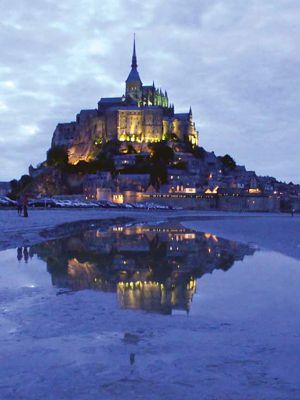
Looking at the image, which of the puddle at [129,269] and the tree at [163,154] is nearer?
the puddle at [129,269]

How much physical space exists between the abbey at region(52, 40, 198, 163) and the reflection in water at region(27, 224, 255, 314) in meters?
91.9

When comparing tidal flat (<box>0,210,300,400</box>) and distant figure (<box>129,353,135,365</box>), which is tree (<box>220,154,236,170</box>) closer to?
tidal flat (<box>0,210,300,400</box>)

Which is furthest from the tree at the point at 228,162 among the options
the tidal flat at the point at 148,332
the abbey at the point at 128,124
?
the tidal flat at the point at 148,332

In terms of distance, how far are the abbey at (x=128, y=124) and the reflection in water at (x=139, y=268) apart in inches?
3620

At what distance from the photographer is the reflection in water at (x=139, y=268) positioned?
6.75 meters

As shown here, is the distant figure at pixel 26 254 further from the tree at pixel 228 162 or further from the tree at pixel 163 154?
the tree at pixel 228 162

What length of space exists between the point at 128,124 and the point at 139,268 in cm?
9923

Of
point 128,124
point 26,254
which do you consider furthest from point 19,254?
point 128,124

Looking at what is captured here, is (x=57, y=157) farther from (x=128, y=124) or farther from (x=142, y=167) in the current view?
(x=142, y=167)

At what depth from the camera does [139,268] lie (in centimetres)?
984

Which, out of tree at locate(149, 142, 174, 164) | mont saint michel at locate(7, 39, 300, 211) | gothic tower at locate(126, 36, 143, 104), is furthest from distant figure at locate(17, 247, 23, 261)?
gothic tower at locate(126, 36, 143, 104)

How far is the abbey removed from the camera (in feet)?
351

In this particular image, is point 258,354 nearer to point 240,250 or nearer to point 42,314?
point 42,314

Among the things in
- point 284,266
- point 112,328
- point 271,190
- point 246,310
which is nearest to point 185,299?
point 246,310
